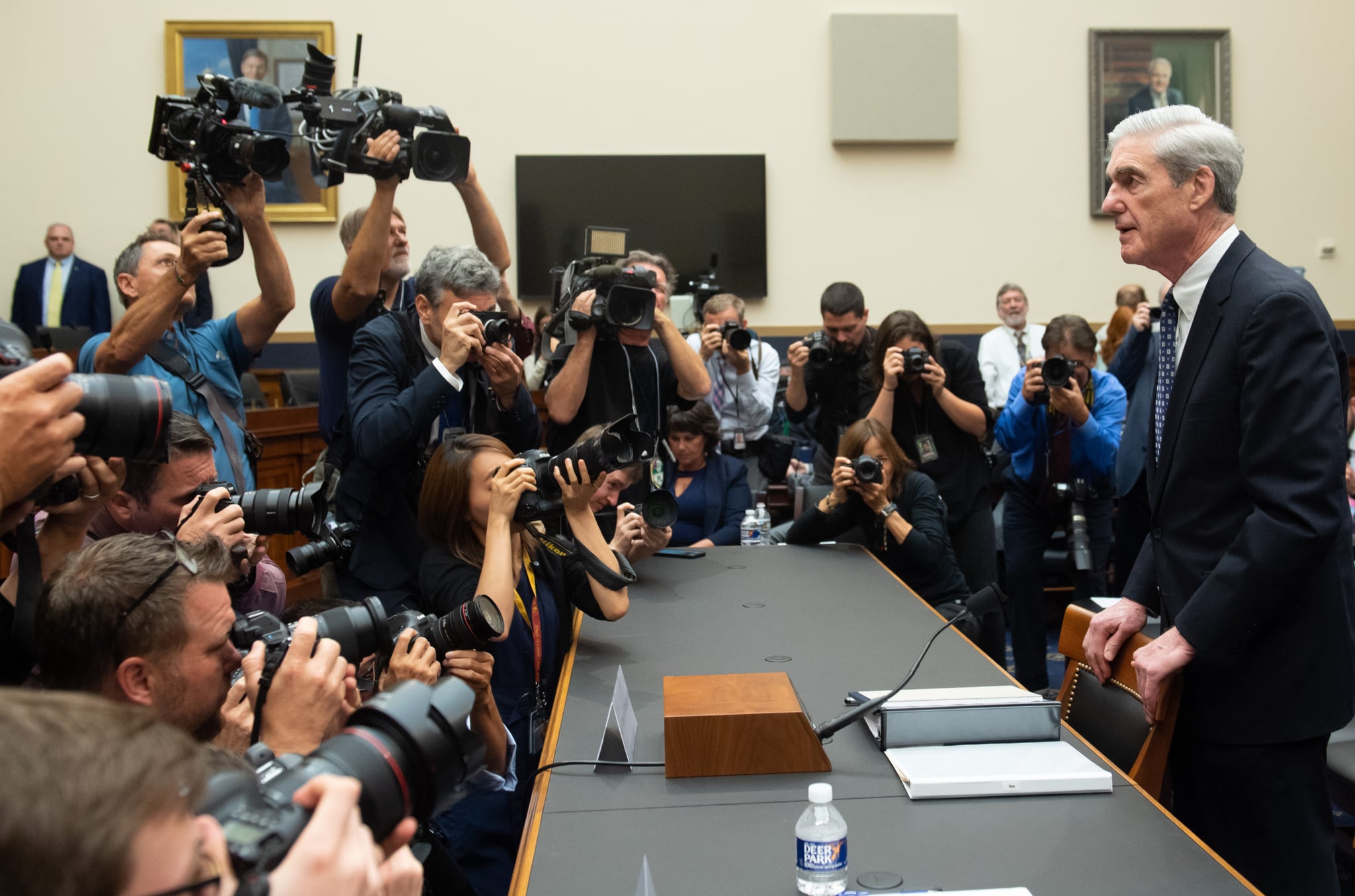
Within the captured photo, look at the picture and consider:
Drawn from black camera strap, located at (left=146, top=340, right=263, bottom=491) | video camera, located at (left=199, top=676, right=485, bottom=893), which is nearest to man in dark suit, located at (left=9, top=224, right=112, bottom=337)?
black camera strap, located at (left=146, top=340, right=263, bottom=491)

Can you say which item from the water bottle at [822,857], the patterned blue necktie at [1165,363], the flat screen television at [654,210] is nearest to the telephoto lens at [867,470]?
the patterned blue necktie at [1165,363]

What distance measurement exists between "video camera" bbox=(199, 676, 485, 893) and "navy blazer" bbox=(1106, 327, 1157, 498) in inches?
115

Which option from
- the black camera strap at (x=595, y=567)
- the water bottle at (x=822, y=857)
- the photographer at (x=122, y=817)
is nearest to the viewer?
the photographer at (x=122, y=817)

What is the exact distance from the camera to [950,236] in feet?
23.2

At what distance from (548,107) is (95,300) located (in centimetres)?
300

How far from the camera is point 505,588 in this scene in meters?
1.87

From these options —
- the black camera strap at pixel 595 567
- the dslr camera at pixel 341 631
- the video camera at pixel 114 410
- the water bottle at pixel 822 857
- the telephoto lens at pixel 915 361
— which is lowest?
the water bottle at pixel 822 857

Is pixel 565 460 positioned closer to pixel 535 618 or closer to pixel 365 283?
pixel 535 618

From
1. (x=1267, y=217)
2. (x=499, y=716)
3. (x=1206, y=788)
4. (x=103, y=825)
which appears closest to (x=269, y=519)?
(x=499, y=716)

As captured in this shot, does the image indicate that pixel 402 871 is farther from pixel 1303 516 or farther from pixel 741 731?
pixel 1303 516

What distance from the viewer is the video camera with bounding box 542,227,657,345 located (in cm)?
273

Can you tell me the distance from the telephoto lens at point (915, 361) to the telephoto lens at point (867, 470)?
0.52 m

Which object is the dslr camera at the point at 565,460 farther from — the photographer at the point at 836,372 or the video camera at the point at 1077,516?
the video camera at the point at 1077,516

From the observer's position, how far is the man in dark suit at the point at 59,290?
6488 millimetres
